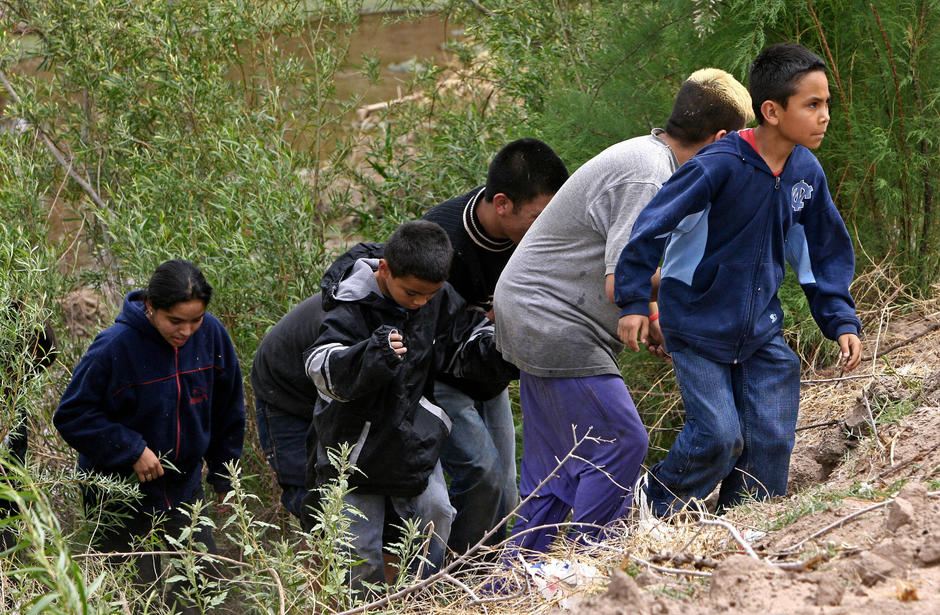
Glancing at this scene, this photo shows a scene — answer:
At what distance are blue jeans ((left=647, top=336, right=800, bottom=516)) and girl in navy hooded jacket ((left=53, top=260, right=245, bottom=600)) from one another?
1.97 meters

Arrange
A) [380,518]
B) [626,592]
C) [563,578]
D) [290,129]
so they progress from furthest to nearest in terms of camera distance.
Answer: [290,129]
[380,518]
[563,578]
[626,592]

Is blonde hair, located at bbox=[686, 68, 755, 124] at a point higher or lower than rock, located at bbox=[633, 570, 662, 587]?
higher

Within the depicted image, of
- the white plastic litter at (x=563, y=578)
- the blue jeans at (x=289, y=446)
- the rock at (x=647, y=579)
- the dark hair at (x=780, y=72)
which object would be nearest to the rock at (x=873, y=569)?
the rock at (x=647, y=579)

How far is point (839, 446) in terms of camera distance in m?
4.00

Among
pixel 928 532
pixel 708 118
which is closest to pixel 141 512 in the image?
pixel 708 118

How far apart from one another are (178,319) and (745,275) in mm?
2224

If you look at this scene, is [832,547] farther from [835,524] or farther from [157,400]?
[157,400]

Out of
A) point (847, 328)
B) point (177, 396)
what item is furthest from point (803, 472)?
point (177, 396)

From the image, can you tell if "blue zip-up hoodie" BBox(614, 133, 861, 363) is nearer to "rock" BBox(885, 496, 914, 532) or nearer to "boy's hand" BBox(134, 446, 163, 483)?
"rock" BBox(885, 496, 914, 532)

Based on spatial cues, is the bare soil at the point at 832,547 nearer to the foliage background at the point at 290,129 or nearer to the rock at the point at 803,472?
the rock at the point at 803,472

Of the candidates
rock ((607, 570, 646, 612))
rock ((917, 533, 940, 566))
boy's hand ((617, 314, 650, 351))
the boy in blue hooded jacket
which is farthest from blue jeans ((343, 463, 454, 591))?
rock ((917, 533, 940, 566))

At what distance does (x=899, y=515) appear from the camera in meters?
2.43

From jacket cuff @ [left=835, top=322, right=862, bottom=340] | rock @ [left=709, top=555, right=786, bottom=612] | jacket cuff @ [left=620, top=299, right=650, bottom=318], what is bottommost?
rock @ [left=709, top=555, right=786, bottom=612]

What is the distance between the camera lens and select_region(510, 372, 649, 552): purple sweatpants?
3.57 metres
